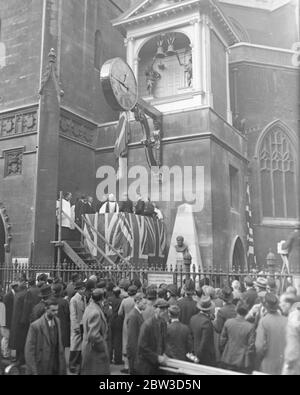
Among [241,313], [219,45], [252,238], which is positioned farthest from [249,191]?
[241,313]

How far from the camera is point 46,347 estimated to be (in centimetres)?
626

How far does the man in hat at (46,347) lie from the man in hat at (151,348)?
118 centimetres

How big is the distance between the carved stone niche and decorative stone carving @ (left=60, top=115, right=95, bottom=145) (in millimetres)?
2051

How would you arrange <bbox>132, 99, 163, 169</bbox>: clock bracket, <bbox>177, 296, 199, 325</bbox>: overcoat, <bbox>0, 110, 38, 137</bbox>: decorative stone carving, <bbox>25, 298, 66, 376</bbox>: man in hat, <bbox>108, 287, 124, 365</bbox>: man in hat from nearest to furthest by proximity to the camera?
<bbox>25, 298, 66, 376</bbox>: man in hat, <bbox>177, 296, 199, 325</bbox>: overcoat, <bbox>108, 287, 124, 365</bbox>: man in hat, <bbox>0, 110, 38, 137</bbox>: decorative stone carving, <bbox>132, 99, 163, 169</bbox>: clock bracket

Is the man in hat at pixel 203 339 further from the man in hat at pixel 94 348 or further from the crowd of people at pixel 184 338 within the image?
the man in hat at pixel 94 348

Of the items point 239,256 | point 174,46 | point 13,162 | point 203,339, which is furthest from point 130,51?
point 203,339

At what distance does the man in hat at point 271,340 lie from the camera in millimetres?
6012

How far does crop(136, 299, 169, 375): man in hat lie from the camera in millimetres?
6176

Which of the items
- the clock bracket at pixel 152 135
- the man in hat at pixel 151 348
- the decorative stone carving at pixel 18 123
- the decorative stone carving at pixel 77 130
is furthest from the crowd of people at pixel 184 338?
the decorative stone carving at pixel 77 130

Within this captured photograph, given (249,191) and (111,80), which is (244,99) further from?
(111,80)

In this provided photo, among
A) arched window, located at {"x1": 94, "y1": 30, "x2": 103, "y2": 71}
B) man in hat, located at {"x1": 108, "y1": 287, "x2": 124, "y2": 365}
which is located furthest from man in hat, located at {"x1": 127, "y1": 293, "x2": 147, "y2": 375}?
arched window, located at {"x1": 94, "y1": 30, "x2": 103, "y2": 71}

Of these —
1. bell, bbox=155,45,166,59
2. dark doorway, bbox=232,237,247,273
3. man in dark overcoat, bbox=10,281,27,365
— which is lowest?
man in dark overcoat, bbox=10,281,27,365

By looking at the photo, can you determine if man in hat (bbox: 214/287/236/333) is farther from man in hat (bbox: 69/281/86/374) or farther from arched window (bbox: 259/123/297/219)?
arched window (bbox: 259/123/297/219)
